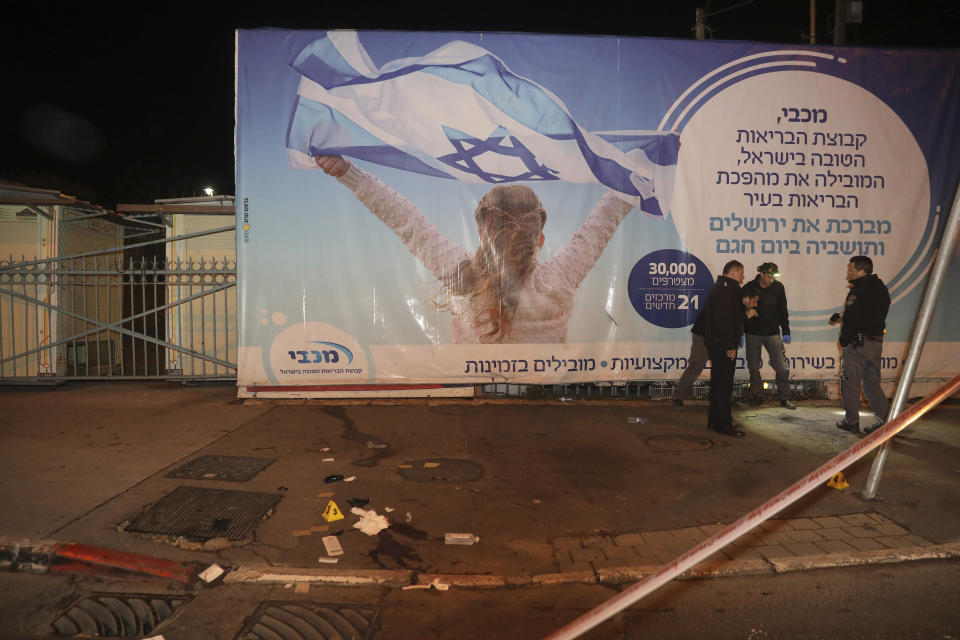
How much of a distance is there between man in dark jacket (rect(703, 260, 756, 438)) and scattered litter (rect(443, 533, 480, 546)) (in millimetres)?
3938

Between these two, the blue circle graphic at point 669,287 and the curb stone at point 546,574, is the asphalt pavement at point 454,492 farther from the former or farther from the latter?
the blue circle graphic at point 669,287

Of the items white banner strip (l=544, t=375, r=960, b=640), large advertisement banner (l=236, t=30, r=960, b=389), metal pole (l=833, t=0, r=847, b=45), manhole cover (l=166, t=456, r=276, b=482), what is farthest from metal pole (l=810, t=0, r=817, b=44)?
manhole cover (l=166, t=456, r=276, b=482)

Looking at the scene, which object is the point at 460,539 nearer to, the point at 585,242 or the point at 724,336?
the point at 724,336

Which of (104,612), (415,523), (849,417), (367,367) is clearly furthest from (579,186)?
(104,612)

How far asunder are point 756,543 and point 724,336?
306cm

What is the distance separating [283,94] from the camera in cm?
823

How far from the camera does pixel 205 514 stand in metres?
4.55

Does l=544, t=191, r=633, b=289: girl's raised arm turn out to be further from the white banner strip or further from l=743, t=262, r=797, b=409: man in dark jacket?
the white banner strip

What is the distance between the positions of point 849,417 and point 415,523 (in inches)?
216

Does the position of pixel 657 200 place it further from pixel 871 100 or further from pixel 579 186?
pixel 871 100

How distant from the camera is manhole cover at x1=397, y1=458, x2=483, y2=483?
5.50 metres

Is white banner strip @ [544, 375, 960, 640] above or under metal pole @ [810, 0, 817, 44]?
under

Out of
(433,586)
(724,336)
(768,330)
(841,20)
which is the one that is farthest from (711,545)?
(841,20)

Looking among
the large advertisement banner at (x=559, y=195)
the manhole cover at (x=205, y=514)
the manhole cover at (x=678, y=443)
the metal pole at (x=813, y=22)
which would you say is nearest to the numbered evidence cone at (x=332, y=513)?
the manhole cover at (x=205, y=514)
